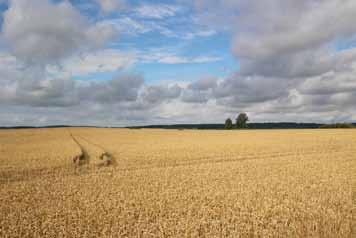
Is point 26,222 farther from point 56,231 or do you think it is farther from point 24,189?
point 24,189

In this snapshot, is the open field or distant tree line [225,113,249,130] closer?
the open field

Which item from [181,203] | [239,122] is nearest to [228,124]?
[239,122]

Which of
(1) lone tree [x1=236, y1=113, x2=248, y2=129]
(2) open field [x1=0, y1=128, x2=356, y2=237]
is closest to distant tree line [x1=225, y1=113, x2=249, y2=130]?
(1) lone tree [x1=236, y1=113, x2=248, y2=129]

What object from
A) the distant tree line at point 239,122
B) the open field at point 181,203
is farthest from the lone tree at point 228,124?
the open field at point 181,203

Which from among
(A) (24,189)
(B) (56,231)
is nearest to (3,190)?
(A) (24,189)

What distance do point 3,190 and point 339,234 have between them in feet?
41.5

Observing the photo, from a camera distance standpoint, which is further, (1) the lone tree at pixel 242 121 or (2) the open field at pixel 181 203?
(1) the lone tree at pixel 242 121

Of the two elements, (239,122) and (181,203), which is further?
Answer: (239,122)

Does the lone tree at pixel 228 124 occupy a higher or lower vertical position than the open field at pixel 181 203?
higher

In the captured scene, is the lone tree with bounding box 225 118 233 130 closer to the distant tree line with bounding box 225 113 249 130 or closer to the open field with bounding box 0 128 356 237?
the distant tree line with bounding box 225 113 249 130

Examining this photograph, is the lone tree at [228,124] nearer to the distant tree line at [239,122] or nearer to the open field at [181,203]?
the distant tree line at [239,122]

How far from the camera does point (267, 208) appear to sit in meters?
9.27

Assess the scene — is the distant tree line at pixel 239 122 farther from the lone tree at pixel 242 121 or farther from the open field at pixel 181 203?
the open field at pixel 181 203

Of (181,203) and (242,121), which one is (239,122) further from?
(181,203)
